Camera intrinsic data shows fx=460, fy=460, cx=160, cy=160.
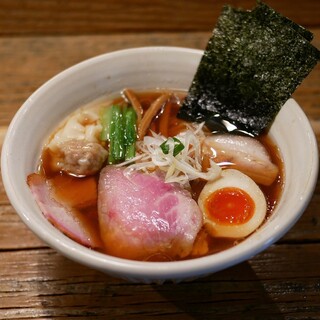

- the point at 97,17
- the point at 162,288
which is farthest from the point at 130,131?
the point at 97,17

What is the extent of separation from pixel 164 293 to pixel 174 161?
447 mm

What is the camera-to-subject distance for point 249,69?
1.68 metres

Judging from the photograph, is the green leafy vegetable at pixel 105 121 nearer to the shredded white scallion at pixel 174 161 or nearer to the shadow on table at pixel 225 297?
the shredded white scallion at pixel 174 161

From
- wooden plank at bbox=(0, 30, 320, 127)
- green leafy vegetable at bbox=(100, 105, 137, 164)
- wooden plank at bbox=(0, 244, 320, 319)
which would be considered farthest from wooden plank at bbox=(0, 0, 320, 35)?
wooden plank at bbox=(0, 244, 320, 319)

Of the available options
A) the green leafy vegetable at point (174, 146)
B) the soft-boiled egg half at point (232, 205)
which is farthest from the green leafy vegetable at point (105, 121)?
the soft-boiled egg half at point (232, 205)

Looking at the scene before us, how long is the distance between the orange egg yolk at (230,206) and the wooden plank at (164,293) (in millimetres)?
243

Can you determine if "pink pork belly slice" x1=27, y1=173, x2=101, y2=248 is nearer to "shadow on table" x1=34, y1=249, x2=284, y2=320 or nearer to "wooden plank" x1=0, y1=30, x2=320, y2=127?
"shadow on table" x1=34, y1=249, x2=284, y2=320

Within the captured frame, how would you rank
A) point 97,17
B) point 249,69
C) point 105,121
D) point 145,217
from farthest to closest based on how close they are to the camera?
1. point 97,17
2. point 105,121
3. point 249,69
4. point 145,217

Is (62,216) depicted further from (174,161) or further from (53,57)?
(53,57)

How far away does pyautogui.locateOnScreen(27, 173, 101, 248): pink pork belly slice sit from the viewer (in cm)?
138

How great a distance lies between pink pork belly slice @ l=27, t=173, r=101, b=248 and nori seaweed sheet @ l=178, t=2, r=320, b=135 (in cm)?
61

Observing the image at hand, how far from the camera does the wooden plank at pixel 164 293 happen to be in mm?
1511

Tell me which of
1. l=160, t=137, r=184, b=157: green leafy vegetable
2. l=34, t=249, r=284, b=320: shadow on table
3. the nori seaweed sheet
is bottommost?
l=34, t=249, r=284, b=320: shadow on table

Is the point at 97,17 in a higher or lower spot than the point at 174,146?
lower
